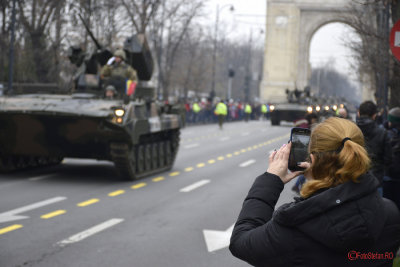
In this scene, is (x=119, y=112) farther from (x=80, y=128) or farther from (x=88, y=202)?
(x=88, y=202)

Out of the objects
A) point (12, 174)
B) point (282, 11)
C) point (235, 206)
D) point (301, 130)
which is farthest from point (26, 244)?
point (282, 11)

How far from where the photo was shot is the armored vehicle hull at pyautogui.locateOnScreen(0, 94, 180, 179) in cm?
1392

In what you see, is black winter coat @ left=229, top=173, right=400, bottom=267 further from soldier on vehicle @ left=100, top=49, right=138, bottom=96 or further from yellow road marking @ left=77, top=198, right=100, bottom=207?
soldier on vehicle @ left=100, top=49, right=138, bottom=96

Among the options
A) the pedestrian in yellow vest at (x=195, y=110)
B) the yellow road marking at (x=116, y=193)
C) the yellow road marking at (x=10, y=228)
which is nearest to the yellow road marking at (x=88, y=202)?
the yellow road marking at (x=116, y=193)

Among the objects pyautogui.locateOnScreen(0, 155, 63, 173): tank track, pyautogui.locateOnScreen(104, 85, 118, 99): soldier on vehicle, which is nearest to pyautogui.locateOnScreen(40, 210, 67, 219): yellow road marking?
pyautogui.locateOnScreen(0, 155, 63, 173): tank track

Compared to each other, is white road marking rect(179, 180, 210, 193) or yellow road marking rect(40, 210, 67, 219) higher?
yellow road marking rect(40, 210, 67, 219)

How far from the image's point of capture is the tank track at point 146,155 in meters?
14.2

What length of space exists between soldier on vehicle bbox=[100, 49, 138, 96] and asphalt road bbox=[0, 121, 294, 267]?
2.08 metres

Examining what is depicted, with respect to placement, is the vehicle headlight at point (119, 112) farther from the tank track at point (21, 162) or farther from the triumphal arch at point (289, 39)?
the triumphal arch at point (289, 39)

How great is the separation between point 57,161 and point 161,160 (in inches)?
99.8

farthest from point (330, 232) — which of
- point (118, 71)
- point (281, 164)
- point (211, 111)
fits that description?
point (211, 111)

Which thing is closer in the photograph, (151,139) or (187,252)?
(187,252)

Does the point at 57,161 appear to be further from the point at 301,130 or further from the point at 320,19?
the point at 320,19

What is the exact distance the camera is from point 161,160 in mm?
17328
